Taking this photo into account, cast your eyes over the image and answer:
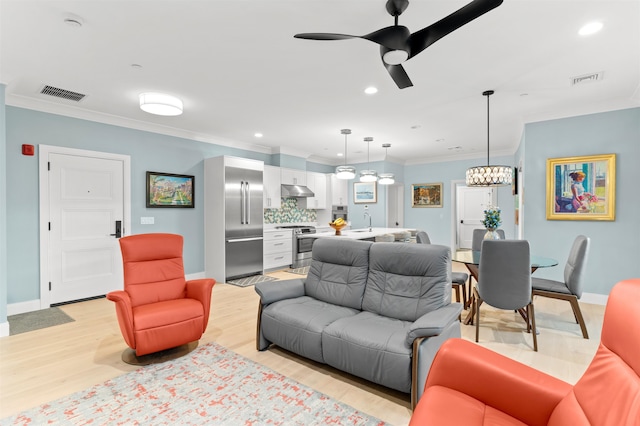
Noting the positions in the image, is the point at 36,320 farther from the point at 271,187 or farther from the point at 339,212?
the point at 339,212

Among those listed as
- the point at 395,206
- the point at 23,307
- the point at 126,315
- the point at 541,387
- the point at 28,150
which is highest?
the point at 28,150

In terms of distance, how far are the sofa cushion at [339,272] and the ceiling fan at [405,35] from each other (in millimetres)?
1619

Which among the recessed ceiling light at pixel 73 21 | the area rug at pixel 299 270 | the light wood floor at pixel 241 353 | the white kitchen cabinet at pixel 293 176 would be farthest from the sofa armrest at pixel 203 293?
the white kitchen cabinet at pixel 293 176

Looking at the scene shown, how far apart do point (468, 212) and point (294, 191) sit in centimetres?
577

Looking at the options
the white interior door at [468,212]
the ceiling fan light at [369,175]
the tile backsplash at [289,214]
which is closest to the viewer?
the ceiling fan light at [369,175]

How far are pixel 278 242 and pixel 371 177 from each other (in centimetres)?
234

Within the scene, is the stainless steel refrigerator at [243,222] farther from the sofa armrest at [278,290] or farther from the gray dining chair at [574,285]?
the gray dining chair at [574,285]

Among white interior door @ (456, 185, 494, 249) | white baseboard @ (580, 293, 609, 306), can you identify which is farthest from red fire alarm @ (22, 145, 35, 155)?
white interior door @ (456, 185, 494, 249)

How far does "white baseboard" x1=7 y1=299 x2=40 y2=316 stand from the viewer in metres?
3.95

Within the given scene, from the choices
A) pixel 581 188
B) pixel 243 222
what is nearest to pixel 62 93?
pixel 243 222

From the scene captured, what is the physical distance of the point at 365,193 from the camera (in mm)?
8625

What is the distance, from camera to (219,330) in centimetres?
349

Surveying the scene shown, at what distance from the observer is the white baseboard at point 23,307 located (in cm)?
395

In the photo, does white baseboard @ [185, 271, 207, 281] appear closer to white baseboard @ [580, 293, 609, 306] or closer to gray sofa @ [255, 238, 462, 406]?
gray sofa @ [255, 238, 462, 406]
